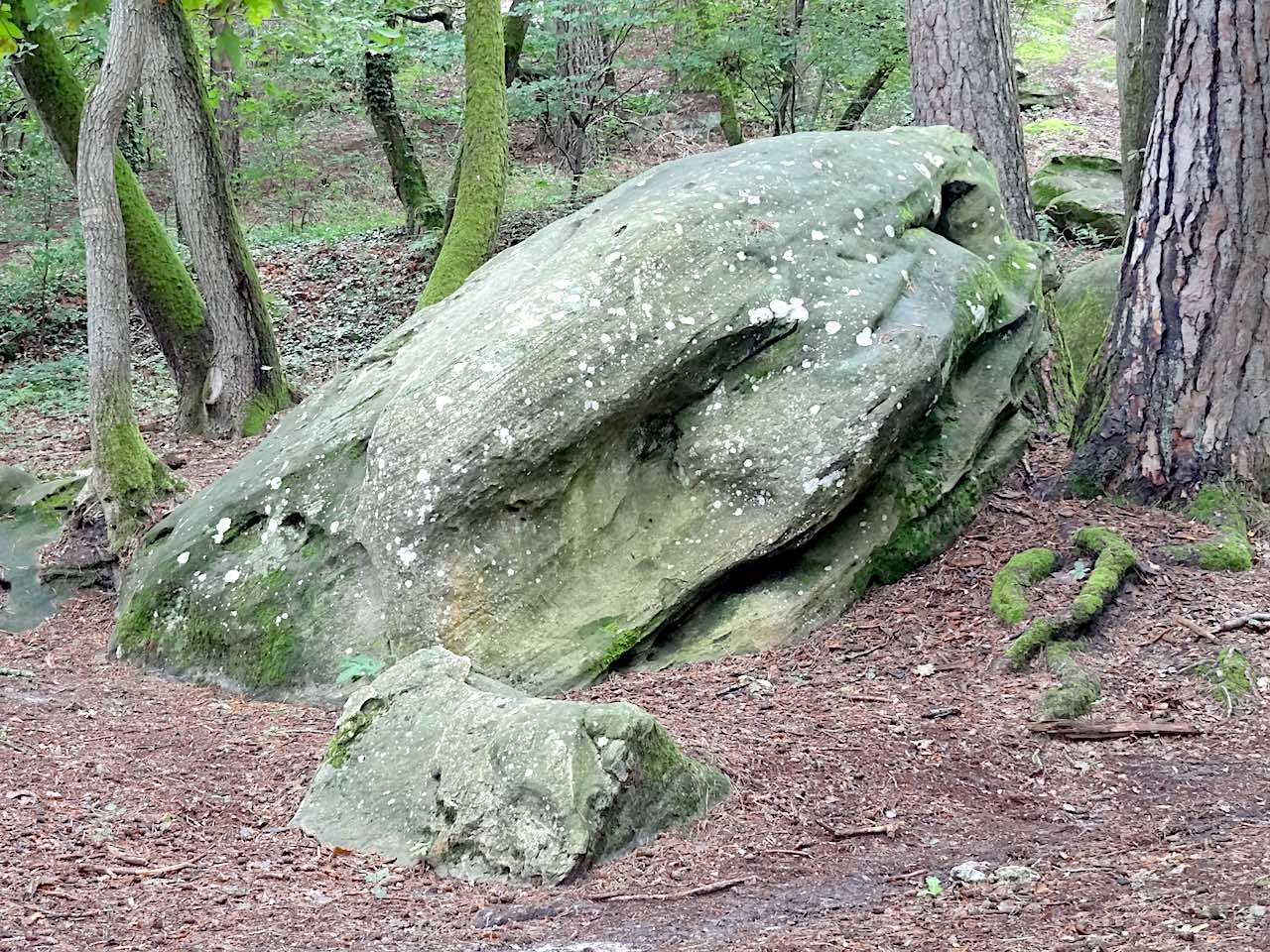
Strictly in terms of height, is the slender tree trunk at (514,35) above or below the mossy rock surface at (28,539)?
above

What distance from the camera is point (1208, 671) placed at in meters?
5.00

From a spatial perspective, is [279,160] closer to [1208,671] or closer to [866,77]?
[866,77]

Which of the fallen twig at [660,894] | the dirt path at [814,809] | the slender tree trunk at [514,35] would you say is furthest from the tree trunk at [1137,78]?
the slender tree trunk at [514,35]

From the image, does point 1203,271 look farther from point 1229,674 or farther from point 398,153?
point 398,153

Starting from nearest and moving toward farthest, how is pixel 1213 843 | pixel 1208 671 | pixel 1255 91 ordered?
pixel 1213 843, pixel 1208 671, pixel 1255 91

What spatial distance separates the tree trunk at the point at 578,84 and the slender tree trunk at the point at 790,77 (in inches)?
109

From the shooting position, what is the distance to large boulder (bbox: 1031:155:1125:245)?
506 inches

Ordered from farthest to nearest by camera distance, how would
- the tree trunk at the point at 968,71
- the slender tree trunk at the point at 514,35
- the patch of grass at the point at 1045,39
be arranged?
1. the patch of grass at the point at 1045,39
2. the slender tree trunk at the point at 514,35
3. the tree trunk at the point at 968,71

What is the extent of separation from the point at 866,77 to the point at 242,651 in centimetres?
1154

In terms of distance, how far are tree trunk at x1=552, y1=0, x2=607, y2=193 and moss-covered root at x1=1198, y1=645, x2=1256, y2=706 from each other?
12435 millimetres

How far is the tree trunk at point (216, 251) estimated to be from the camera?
10.5 m

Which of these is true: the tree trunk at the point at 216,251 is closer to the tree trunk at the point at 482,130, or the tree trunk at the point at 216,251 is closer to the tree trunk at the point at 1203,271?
the tree trunk at the point at 482,130

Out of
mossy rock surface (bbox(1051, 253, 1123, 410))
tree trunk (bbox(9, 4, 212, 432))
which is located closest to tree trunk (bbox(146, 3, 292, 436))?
tree trunk (bbox(9, 4, 212, 432))

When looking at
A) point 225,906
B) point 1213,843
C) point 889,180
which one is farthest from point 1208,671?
point 225,906
